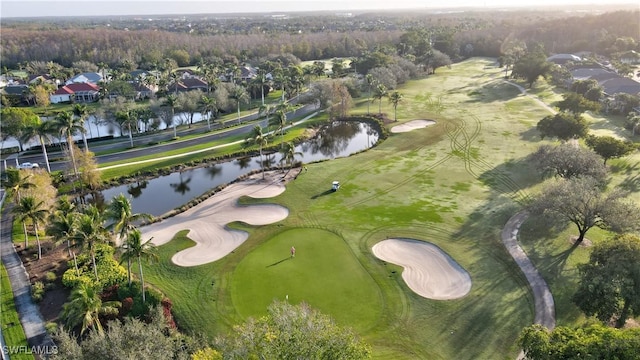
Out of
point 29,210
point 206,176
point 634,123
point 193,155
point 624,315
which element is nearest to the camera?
point 624,315

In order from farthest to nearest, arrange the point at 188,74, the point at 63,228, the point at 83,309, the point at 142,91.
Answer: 1. the point at 188,74
2. the point at 142,91
3. the point at 63,228
4. the point at 83,309

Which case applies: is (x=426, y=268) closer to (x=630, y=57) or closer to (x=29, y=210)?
(x=29, y=210)

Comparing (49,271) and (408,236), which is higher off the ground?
(49,271)

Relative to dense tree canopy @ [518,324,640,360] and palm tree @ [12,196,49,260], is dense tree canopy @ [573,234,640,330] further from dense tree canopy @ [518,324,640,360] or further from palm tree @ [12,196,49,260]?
palm tree @ [12,196,49,260]

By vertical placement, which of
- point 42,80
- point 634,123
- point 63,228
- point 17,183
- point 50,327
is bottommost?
point 50,327

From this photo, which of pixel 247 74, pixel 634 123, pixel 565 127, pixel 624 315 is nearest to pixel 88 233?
pixel 624 315

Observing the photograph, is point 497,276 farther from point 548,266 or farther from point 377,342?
point 377,342

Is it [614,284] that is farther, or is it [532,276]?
[532,276]

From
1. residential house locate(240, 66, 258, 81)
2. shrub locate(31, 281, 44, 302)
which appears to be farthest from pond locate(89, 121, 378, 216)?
residential house locate(240, 66, 258, 81)
